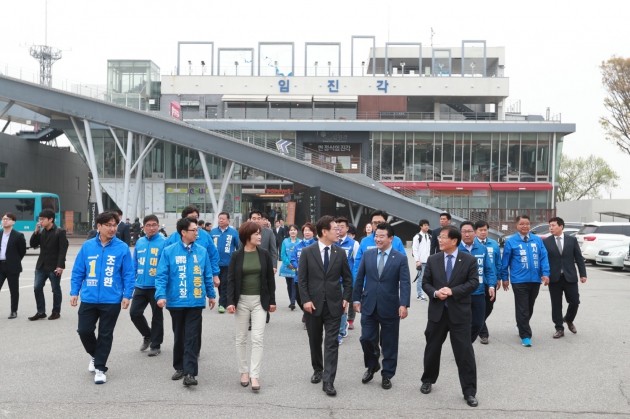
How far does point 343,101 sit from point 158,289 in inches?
1665

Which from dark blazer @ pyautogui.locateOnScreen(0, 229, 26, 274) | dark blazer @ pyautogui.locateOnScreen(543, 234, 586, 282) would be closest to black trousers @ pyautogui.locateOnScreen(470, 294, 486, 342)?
dark blazer @ pyautogui.locateOnScreen(543, 234, 586, 282)

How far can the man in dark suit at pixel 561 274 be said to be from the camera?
29.1 feet

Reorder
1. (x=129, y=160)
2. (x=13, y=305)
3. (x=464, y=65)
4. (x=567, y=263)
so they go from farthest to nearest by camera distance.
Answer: (x=464, y=65), (x=129, y=160), (x=13, y=305), (x=567, y=263)

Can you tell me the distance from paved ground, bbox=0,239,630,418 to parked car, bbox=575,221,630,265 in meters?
13.3

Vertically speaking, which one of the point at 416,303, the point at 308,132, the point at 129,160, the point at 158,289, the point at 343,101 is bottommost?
the point at 416,303

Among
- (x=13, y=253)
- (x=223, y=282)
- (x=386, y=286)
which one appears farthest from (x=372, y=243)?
(x=13, y=253)

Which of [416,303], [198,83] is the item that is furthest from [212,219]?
[416,303]

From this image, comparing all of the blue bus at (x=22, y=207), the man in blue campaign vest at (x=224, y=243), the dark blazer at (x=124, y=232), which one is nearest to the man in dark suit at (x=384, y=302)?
the man in blue campaign vest at (x=224, y=243)

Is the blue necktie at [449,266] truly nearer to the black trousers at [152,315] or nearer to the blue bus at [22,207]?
the black trousers at [152,315]

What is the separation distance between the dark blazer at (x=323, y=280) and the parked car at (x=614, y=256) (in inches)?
687

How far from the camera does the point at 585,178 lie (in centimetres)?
7075

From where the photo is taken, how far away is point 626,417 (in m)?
5.17

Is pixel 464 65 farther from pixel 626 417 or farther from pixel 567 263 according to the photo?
pixel 626 417

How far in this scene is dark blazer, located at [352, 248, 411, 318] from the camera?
20.5 feet
